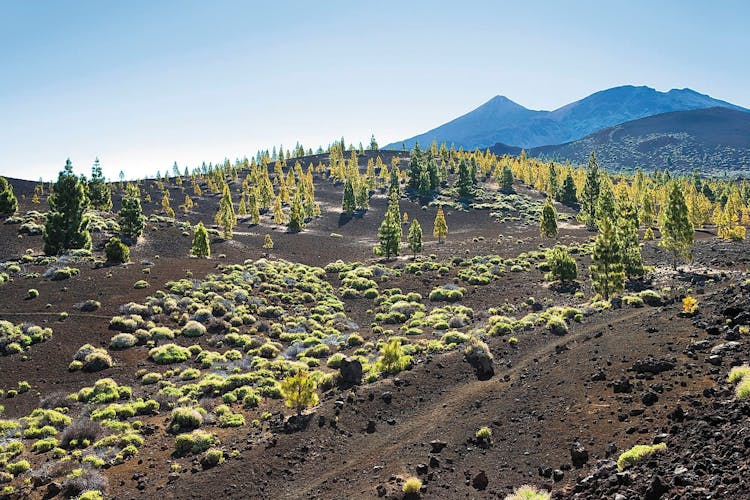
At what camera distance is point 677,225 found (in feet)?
163

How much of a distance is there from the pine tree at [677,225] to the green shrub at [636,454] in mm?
42922

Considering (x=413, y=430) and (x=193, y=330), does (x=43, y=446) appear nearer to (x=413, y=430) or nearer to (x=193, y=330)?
(x=193, y=330)

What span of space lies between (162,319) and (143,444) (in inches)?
780

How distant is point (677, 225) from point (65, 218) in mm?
73615

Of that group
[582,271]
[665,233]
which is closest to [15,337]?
[582,271]

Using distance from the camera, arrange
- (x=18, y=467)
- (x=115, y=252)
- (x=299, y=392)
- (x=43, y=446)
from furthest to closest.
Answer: (x=115, y=252), (x=299, y=392), (x=43, y=446), (x=18, y=467)

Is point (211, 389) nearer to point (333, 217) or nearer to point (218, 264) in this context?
point (218, 264)

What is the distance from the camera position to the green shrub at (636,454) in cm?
1353

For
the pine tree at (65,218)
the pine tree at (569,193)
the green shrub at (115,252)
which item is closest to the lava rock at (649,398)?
the green shrub at (115,252)

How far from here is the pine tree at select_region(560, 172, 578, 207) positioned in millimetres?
130512

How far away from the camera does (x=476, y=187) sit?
152000mm

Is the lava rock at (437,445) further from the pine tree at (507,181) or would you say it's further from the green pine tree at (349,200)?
the pine tree at (507,181)

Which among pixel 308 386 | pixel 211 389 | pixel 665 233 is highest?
pixel 665 233

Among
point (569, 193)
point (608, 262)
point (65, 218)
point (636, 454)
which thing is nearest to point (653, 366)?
point (636, 454)
